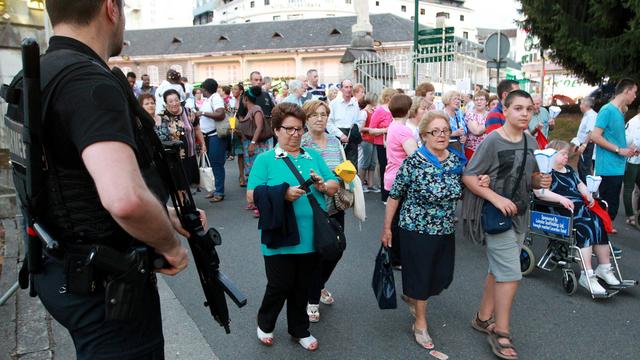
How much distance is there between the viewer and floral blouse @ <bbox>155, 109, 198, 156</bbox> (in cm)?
681

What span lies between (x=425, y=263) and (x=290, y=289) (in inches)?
39.5

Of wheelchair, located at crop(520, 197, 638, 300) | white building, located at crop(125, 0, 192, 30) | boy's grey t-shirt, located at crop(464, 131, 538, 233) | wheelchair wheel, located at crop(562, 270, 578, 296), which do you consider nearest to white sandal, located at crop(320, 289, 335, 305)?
boy's grey t-shirt, located at crop(464, 131, 538, 233)

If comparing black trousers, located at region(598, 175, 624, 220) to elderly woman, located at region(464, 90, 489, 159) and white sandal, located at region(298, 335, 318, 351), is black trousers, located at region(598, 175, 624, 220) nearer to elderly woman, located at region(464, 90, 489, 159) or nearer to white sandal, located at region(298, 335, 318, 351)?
elderly woman, located at region(464, 90, 489, 159)

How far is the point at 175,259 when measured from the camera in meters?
1.80

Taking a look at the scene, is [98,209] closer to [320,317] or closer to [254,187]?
[254,187]

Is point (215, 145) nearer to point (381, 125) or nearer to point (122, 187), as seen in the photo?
point (381, 125)

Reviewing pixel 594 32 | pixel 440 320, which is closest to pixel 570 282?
pixel 440 320

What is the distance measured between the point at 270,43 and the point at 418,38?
4516 centimetres

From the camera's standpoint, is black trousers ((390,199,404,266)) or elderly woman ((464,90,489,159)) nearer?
black trousers ((390,199,404,266))

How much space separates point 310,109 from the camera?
175 inches

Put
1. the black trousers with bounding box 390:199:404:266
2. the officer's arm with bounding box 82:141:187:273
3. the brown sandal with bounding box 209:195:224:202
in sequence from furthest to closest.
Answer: the brown sandal with bounding box 209:195:224:202 → the black trousers with bounding box 390:199:404:266 → the officer's arm with bounding box 82:141:187:273

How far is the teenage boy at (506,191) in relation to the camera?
3.48 meters

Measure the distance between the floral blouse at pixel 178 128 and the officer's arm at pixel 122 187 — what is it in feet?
17.5

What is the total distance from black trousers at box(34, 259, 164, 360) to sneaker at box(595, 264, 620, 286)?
4294mm
